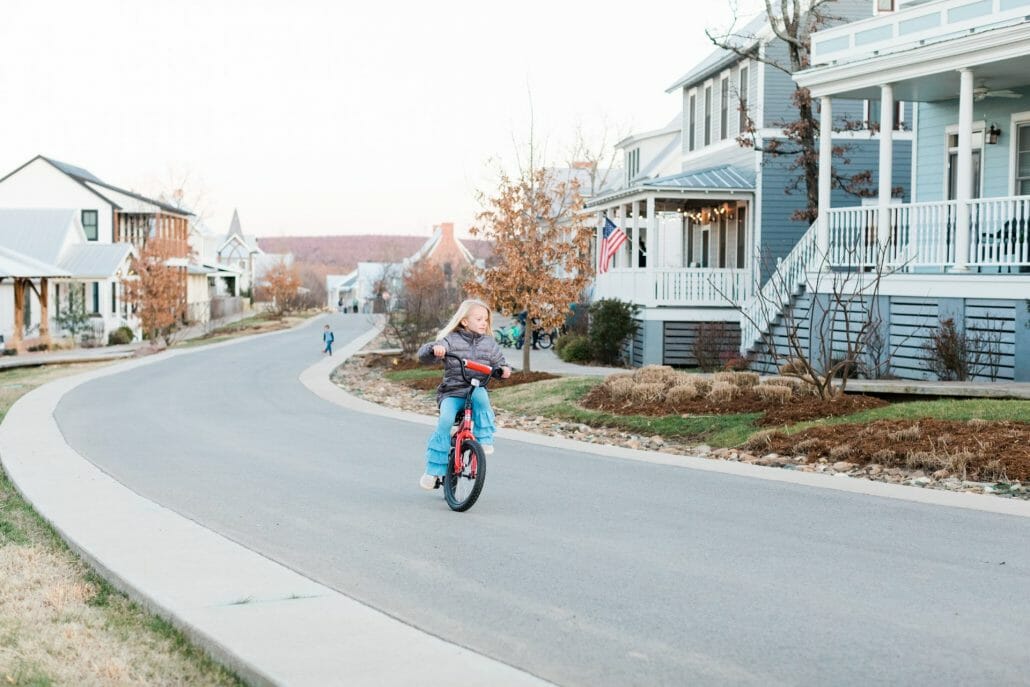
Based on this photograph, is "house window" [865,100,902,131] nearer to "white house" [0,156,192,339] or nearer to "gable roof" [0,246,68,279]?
"gable roof" [0,246,68,279]

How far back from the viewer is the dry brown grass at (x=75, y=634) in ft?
18.0

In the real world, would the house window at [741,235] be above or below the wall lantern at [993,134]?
below

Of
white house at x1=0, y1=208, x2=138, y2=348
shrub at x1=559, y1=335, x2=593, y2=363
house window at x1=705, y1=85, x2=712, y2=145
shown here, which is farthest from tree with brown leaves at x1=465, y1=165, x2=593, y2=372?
white house at x1=0, y1=208, x2=138, y2=348

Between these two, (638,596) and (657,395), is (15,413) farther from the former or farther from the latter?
(638,596)

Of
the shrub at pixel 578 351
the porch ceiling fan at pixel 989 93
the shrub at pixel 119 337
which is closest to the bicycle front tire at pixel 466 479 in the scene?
the porch ceiling fan at pixel 989 93

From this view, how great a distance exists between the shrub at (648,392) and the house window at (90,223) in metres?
52.3

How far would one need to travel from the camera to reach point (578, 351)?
3047 centimetres

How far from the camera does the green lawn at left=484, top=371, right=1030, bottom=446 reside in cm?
1334

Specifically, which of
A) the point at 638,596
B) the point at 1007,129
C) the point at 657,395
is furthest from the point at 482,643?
the point at 1007,129

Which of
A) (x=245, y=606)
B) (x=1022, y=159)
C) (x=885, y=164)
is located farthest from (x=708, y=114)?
(x=245, y=606)

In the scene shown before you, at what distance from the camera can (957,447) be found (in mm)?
11703

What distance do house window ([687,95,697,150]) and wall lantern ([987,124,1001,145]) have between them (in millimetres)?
14375

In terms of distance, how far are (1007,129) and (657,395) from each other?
363 inches

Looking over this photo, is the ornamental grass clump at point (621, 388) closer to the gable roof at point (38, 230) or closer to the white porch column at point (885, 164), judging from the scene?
the white porch column at point (885, 164)
